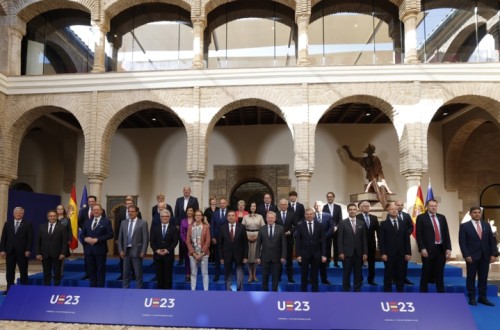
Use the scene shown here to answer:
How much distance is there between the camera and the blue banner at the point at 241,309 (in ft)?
15.6

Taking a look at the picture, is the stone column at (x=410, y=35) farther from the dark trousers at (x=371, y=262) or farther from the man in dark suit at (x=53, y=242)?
the man in dark suit at (x=53, y=242)

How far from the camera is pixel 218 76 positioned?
31.5 ft

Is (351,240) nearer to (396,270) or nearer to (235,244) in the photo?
(396,270)

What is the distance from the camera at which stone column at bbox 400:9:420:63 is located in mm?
9461

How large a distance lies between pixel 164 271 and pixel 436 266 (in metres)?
3.89

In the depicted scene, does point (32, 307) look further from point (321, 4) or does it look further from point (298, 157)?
point (321, 4)

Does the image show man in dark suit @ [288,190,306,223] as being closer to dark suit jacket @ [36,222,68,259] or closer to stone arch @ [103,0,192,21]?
dark suit jacket @ [36,222,68,259]

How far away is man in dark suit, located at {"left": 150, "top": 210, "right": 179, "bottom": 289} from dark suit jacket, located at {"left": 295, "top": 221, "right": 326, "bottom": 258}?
71.2 inches

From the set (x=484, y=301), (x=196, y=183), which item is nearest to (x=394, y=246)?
(x=484, y=301)

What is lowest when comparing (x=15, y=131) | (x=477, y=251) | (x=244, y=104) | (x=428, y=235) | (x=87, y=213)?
(x=477, y=251)

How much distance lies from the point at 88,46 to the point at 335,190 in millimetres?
7395

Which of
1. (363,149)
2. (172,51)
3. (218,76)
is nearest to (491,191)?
(363,149)

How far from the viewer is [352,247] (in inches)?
241

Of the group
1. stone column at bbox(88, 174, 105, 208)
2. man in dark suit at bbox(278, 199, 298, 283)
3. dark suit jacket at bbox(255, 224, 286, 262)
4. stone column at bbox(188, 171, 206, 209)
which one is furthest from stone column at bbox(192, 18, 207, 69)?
dark suit jacket at bbox(255, 224, 286, 262)
